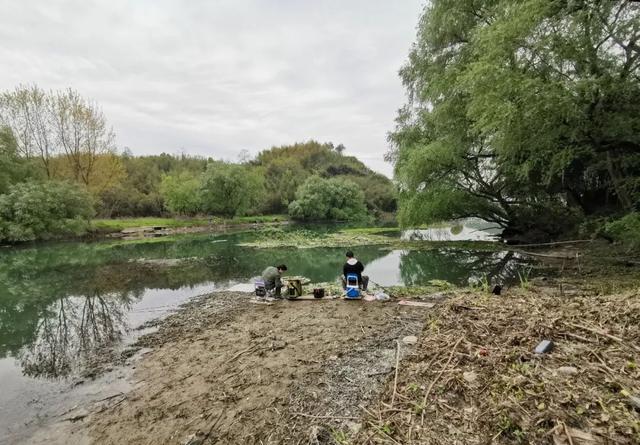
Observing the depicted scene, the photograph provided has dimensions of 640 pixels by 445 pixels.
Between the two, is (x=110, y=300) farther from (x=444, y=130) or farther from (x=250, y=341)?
(x=444, y=130)

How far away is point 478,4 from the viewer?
56.1 ft

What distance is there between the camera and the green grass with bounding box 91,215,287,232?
39.5 m

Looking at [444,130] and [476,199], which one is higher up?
[444,130]

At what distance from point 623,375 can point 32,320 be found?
14.0 meters

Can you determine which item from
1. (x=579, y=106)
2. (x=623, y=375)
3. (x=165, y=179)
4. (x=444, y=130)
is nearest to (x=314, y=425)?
(x=623, y=375)

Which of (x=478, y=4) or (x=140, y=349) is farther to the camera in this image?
(x=478, y=4)

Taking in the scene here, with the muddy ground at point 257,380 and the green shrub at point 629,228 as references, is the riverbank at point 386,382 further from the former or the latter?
the green shrub at point 629,228

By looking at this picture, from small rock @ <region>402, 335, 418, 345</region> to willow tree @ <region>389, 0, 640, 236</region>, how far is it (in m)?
8.72

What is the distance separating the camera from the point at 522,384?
380cm

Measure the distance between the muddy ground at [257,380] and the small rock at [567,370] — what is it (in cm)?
208

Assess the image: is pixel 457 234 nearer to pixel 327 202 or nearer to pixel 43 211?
pixel 327 202

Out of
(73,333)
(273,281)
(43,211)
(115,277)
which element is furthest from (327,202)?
(73,333)

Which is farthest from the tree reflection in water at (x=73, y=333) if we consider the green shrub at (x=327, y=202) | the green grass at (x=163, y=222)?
the green shrub at (x=327, y=202)

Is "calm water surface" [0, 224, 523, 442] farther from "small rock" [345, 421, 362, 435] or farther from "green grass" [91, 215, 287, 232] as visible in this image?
"green grass" [91, 215, 287, 232]
